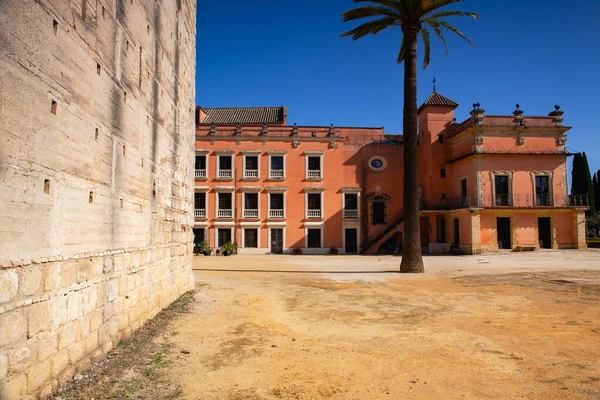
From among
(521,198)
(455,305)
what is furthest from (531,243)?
(455,305)

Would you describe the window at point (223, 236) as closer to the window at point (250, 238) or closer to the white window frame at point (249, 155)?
the window at point (250, 238)

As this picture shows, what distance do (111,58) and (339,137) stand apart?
30.1 m

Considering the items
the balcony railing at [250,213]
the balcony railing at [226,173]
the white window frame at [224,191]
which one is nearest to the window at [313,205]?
the balcony railing at [250,213]

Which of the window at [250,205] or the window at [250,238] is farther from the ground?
the window at [250,205]

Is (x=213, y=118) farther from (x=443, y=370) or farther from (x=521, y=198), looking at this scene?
(x=443, y=370)

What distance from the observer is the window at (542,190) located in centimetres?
3113

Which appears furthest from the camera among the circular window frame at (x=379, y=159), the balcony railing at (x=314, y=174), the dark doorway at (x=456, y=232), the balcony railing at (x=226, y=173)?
the circular window frame at (x=379, y=159)

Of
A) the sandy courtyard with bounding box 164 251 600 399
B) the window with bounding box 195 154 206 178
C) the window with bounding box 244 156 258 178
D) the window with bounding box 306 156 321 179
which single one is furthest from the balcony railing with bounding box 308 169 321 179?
the sandy courtyard with bounding box 164 251 600 399

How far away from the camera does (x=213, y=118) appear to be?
3962 centimetres

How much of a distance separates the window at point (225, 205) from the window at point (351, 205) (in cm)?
934

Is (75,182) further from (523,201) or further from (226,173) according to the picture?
(523,201)

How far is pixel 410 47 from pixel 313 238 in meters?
19.1

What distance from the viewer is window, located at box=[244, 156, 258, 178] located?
1366 inches

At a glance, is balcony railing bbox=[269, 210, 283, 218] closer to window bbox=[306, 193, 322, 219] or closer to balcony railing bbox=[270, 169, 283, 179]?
window bbox=[306, 193, 322, 219]
